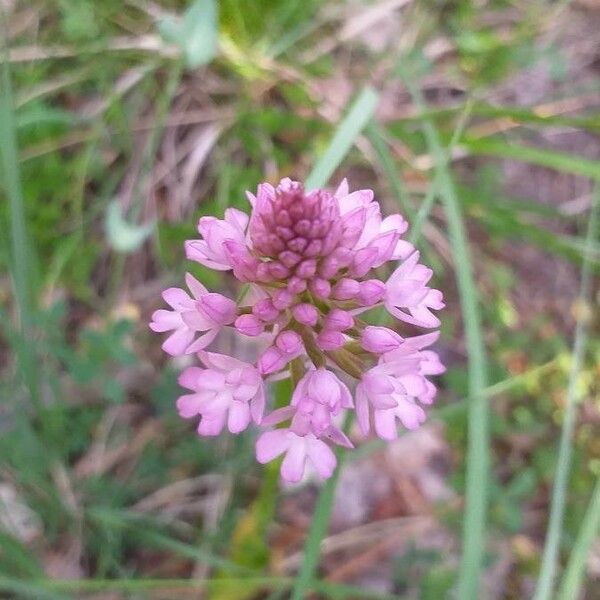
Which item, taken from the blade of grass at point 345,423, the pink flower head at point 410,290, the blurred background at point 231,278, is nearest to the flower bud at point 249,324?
the pink flower head at point 410,290

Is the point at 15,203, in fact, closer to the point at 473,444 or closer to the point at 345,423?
the point at 345,423

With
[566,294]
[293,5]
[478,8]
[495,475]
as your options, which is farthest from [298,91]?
[495,475]

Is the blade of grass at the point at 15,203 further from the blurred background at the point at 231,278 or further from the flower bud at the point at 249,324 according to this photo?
the flower bud at the point at 249,324

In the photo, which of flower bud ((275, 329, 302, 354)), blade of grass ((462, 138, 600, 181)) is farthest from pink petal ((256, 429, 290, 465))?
blade of grass ((462, 138, 600, 181))

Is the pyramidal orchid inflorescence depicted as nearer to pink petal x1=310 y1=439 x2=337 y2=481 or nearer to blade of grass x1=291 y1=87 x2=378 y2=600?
pink petal x1=310 y1=439 x2=337 y2=481

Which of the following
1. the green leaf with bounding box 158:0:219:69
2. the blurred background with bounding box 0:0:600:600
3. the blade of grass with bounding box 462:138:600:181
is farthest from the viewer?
the blurred background with bounding box 0:0:600:600

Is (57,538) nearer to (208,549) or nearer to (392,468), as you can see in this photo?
(208,549)

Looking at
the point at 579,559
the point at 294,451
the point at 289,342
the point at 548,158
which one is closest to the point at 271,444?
the point at 294,451
